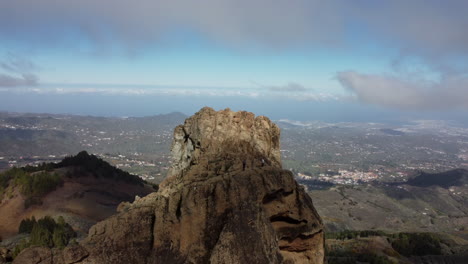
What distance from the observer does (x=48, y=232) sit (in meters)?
38.3

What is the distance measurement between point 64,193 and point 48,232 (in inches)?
724

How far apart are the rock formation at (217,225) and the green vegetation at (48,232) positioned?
2604cm

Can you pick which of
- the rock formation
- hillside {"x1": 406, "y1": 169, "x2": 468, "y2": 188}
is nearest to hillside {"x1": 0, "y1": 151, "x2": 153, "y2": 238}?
the rock formation

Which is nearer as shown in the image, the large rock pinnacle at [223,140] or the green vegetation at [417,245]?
the large rock pinnacle at [223,140]

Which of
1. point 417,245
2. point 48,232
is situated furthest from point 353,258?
point 48,232

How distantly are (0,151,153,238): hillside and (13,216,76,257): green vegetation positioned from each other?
2344mm

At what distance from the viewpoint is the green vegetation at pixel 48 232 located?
116 feet

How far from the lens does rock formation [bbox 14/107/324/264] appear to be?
507 inches

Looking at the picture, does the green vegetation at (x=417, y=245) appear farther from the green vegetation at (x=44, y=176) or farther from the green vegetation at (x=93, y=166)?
the green vegetation at (x=44, y=176)

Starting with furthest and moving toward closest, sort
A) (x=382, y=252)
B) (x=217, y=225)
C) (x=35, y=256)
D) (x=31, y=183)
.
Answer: (x=382, y=252) → (x=31, y=183) → (x=217, y=225) → (x=35, y=256)

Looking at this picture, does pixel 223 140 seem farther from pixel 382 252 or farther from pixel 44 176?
pixel 382 252

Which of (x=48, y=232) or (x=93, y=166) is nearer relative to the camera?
(x=48, y=232)

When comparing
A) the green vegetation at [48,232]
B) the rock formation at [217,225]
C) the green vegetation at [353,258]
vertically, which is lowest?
the green vegetation at [353,258]

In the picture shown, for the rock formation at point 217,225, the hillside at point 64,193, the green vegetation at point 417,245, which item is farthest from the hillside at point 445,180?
→ the rock formation at point 217,225
